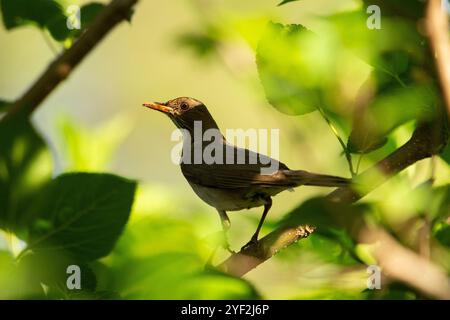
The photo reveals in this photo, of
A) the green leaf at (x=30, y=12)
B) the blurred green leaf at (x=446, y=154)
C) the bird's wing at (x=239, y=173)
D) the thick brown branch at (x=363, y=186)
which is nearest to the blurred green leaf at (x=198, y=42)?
the bird's wing at (x=239, y=173)

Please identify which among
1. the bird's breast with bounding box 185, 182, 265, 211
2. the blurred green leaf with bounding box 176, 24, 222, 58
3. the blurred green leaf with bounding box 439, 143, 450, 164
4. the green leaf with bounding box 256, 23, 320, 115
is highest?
the blurred green leaf with bounding box 176, 24, 222, 58

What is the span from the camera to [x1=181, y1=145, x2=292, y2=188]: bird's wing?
267cm

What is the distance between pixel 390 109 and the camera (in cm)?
135

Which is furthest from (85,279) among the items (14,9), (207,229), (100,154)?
(100,154)

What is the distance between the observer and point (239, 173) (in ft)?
9.73

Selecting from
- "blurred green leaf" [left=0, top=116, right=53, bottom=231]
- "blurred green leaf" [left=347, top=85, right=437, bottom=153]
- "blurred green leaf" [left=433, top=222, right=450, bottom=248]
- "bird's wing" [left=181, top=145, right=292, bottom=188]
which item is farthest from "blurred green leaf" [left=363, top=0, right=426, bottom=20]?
"bird's wing" [left=181, top=145, right=292, bottom=188]

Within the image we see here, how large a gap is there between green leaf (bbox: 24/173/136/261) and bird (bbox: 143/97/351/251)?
1146 millimetres

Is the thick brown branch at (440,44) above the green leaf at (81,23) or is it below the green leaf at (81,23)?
below

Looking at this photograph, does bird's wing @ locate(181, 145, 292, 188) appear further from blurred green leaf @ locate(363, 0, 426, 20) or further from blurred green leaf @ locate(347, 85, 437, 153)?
blurred green leaf @ locate(363, 0, 426, 20)

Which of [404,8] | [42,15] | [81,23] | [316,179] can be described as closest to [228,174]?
[316,179]

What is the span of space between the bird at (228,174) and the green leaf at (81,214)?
1146mm

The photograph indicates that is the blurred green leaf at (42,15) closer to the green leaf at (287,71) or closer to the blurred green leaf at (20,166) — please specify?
the green leaf at (287,71)

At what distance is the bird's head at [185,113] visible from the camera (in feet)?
10.8
